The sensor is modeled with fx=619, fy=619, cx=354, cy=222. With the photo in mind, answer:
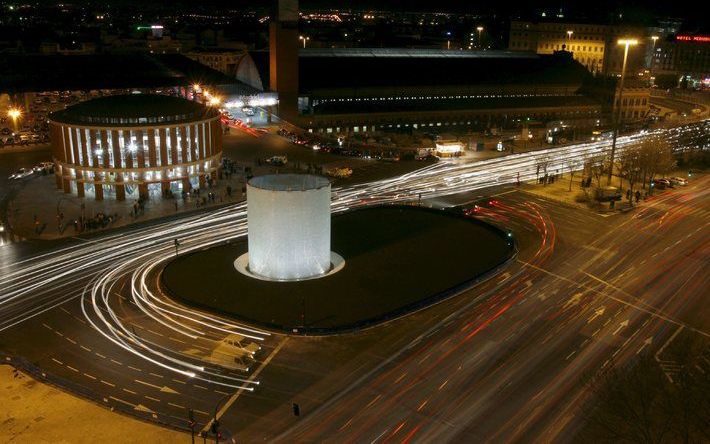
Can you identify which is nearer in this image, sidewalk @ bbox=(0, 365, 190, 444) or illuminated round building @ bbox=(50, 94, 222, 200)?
sidewalk @ bbox=(0, 365, 190, 444)

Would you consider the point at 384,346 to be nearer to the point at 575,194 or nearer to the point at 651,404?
the point at 651,404

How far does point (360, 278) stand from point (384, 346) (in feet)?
24.6

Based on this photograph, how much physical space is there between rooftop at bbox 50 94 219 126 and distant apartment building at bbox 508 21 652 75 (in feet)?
340

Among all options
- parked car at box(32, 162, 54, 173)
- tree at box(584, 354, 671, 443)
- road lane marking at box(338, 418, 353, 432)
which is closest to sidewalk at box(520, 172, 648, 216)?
tree at box(584, 354, 671, 443)

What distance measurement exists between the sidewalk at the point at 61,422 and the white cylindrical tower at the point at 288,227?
12961 millimetres

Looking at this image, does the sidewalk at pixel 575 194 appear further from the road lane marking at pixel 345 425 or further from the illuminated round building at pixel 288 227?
the road lane marking at pixel 345 425

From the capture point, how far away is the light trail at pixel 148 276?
90.4ft

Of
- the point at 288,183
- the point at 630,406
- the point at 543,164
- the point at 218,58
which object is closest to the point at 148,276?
the point at 288,183

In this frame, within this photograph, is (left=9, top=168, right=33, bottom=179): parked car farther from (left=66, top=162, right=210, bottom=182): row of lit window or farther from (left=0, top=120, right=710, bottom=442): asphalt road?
(left=0, top=120, right=710, bottom=442): asphalt road

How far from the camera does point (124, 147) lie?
5062 centimetres

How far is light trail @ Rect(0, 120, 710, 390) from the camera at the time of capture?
90.4ft

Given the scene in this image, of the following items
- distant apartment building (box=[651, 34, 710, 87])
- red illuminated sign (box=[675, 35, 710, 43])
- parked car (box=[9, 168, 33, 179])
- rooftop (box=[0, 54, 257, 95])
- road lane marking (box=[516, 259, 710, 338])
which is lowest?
road lane marking (box=[516, 259, 710, 338])

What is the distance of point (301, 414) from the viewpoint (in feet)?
73.9

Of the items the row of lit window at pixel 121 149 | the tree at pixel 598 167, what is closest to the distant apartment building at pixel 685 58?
the tree at pixel 598 167
